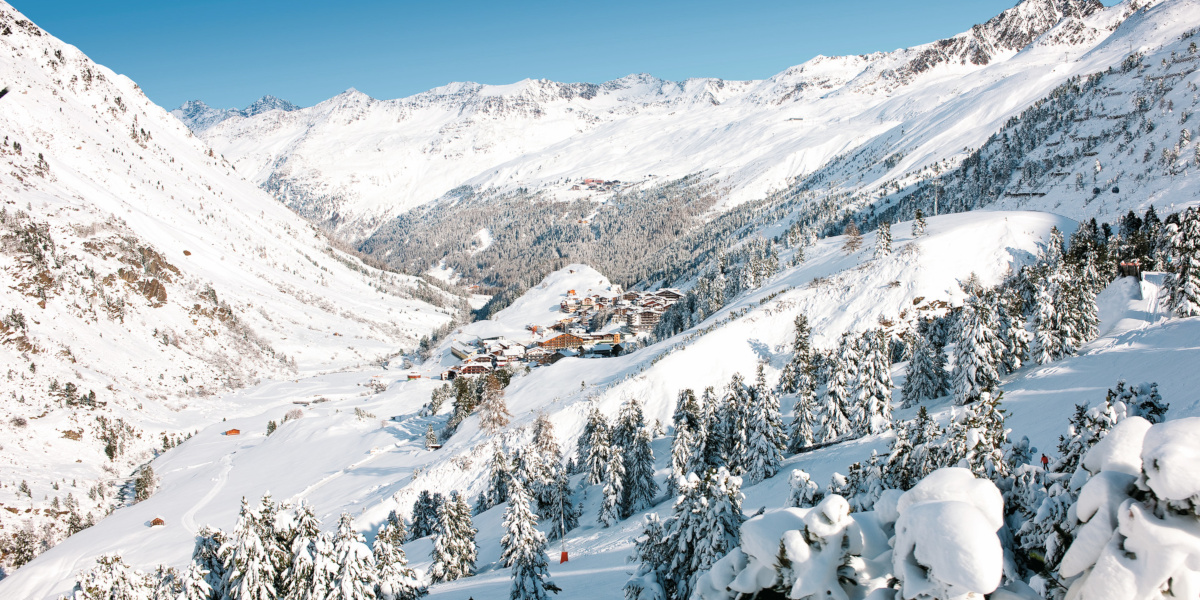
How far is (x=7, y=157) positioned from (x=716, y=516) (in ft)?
629

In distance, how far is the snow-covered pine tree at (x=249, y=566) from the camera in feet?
75.4

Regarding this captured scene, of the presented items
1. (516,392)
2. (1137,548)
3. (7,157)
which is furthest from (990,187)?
(7,157)

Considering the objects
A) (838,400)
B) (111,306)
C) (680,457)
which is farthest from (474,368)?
(838,400)

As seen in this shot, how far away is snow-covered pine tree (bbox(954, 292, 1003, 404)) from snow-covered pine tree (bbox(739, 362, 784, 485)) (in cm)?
1351

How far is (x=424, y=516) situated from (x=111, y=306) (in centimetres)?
10259

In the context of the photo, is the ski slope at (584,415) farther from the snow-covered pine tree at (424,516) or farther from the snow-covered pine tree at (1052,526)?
the snow-covered pine tree at (1052,526)

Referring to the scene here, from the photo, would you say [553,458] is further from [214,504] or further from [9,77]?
[9,77]

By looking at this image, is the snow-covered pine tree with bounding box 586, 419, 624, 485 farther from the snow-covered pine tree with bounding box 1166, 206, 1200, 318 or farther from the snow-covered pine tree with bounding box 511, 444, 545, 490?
the snow-covered pine tree with bounding box 1166, 206, 1200, 318

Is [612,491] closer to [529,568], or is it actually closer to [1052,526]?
[529,568]

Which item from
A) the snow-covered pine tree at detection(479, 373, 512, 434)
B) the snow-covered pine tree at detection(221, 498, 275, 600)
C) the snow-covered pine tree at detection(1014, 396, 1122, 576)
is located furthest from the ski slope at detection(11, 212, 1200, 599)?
the snow-covered pine tree at detection(1014, 396, 1122, 576)

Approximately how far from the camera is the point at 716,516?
675 inches

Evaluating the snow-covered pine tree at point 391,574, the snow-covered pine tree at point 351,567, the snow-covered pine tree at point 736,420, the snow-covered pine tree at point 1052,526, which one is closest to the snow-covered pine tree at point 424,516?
the snow-covered pine tree at point 391,574

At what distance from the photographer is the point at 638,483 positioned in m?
41.3

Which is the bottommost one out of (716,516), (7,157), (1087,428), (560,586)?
(560,586)
